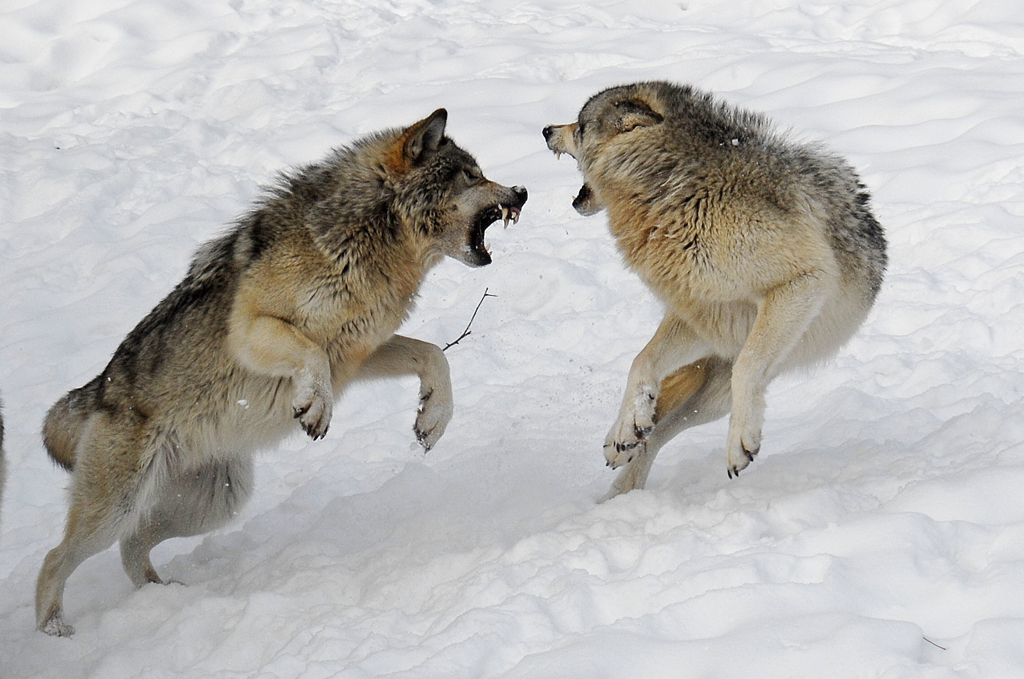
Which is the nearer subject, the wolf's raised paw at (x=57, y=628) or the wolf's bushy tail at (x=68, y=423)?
the wolf's raised paw at (x=57, y=628)

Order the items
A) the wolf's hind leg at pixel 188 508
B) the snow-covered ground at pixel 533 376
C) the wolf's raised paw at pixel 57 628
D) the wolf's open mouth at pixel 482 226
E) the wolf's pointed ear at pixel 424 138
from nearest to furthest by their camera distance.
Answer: the snow-covered ground at pixel 533 376, the wolf's raised paw at pixel 57 628, the wolf's pointed ear at pixel 424 138, the wolf's open mouth at pixel 482 226, the wolf's hind leg at pixel 188 508

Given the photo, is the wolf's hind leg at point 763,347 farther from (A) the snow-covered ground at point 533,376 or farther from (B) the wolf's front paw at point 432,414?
(B) the wolf's front paw at point 432,414

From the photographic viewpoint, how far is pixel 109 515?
497 cm

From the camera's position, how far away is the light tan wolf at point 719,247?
440 centimetres

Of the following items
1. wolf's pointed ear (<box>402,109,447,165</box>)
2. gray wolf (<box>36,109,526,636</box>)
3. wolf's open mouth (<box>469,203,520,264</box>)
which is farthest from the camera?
wolf's open mouth (<box>469,203,520,264</box>)

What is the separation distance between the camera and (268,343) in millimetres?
4773

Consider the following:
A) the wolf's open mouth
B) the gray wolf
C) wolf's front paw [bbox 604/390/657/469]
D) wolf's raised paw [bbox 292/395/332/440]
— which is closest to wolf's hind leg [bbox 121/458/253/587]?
the gray wolf

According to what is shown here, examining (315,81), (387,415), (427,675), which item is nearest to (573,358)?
(387,415)

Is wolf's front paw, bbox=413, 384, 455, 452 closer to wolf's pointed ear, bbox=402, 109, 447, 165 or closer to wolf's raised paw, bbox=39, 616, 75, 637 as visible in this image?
wolf's pointed ear, bbox=402, 109, 447, 165

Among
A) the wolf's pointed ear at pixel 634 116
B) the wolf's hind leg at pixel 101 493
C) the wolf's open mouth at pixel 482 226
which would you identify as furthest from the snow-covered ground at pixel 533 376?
the wolf's pointed ear at pixel 634 116

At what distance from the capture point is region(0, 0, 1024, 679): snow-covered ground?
3.38m

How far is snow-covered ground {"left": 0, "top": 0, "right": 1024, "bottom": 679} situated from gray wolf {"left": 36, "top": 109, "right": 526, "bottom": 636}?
0.48 meters

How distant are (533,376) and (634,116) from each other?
2.65m

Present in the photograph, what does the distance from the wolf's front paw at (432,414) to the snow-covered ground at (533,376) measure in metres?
0.43
